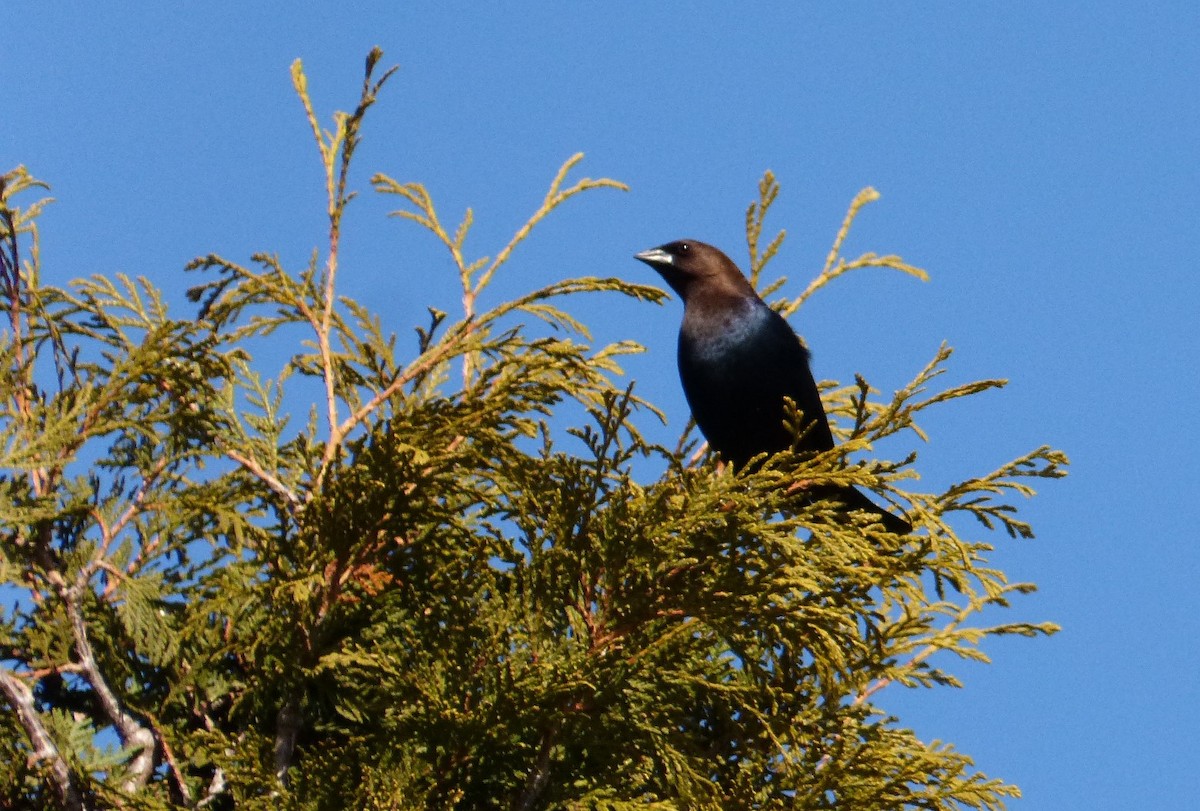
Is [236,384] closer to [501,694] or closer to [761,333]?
[501,694]

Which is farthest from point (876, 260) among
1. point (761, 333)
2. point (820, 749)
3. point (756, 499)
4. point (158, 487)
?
point (158, 487)

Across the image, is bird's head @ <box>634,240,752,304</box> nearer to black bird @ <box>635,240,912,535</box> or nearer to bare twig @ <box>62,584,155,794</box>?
black bird @ <box>635,240,912,535</box>

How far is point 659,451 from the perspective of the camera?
5.18 m

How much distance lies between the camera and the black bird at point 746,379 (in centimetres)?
569

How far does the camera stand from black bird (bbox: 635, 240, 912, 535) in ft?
18.7

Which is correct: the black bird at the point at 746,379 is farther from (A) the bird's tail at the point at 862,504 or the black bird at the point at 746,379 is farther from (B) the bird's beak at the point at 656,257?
(B) the bird's beak at the point at 656,257

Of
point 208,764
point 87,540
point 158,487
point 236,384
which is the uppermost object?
point 236,384

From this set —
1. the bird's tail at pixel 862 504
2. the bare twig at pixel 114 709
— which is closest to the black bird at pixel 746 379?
the bird's tail at pixel 862 504

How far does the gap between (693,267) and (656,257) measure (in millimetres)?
259

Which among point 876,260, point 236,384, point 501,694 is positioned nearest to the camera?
point 501,694

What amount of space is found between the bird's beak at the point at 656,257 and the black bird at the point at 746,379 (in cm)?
49

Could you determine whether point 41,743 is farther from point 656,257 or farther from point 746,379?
point 656,257

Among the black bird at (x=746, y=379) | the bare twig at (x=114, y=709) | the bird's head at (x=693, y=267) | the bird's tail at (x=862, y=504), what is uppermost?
the bird's head at (x=693, y=267)

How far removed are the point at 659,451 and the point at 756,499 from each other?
799 millimetres
